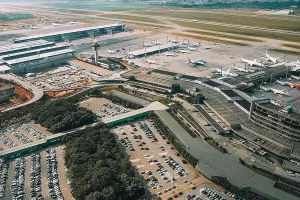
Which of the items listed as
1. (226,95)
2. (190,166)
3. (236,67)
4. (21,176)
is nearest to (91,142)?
(21,176)

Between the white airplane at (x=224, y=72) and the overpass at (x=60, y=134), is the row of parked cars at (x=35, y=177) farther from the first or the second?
the white airplane at (x=224, y=72)

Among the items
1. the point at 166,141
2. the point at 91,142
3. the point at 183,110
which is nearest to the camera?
the point at 91,142

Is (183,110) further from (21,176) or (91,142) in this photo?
(21,176)

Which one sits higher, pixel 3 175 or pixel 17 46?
pixel 17 46

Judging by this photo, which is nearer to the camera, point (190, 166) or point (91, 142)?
point (190, 166)

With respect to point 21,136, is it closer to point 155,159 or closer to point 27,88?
point 155,159

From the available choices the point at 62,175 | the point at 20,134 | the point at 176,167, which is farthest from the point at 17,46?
the point at 176,167
